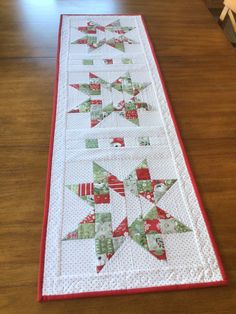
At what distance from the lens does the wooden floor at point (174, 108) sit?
0.64 meters

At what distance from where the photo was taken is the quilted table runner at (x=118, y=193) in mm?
681

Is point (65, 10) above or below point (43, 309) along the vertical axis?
above

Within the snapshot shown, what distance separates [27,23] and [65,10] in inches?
8.2

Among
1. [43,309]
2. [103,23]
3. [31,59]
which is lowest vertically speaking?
[43,309]

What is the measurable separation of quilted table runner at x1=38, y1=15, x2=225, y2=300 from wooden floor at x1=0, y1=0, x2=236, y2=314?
0.09 ft

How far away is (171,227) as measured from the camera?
0.76 m

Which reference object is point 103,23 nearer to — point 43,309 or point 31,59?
point 31,59

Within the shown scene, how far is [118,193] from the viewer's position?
806mm

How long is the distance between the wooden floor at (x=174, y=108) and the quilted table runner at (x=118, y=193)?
0.09ft

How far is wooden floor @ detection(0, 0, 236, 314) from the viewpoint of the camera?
0.64 m

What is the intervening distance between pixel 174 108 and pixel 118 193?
396 mm

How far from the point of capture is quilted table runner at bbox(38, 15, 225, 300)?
2.23 feet

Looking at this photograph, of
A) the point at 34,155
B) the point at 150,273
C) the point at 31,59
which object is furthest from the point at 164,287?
the point at 31,59

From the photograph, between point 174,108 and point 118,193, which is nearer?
point 118,193
